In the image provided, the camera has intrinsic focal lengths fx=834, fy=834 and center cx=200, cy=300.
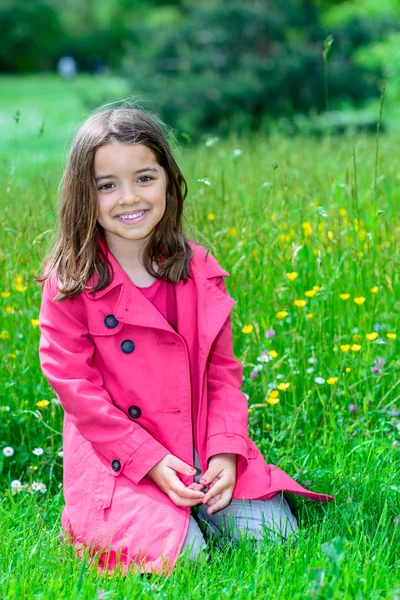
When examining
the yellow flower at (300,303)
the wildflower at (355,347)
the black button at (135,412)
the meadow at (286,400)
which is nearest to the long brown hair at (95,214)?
the meadow at (286,400)

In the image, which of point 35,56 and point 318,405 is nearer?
point 318,405

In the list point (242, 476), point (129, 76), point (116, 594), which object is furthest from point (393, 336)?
point (129, 76)

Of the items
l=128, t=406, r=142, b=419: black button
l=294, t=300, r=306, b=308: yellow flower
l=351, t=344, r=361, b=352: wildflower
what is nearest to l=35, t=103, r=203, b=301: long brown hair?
l=128, t=406, r=142, b=419: black button

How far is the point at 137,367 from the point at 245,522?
0.51 m

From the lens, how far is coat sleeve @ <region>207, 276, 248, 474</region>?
2268 mm

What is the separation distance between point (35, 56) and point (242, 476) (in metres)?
42.7

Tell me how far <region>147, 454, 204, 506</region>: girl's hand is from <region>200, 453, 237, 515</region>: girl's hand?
0.15ft

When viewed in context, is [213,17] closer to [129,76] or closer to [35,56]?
[129,76]

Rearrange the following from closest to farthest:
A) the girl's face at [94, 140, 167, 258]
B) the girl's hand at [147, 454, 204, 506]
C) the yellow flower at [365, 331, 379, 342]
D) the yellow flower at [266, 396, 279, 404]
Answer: the girl's hand at [147, 454, 204, 506]
the girl's face at [94, 140, 167, 258]
the yellow flower at [266, 396, 279, 404]
the yellow flower at [365, 331, 379, 342]

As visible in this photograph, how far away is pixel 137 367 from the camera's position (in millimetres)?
2279

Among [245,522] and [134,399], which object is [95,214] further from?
[245,522]

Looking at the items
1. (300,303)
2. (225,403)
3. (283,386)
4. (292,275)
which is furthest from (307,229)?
(225,403)

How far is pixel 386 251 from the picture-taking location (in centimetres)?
328

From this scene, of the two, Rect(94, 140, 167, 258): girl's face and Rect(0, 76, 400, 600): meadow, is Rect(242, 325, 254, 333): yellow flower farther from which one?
Rect(94, 140, 167, 258): girl's face
